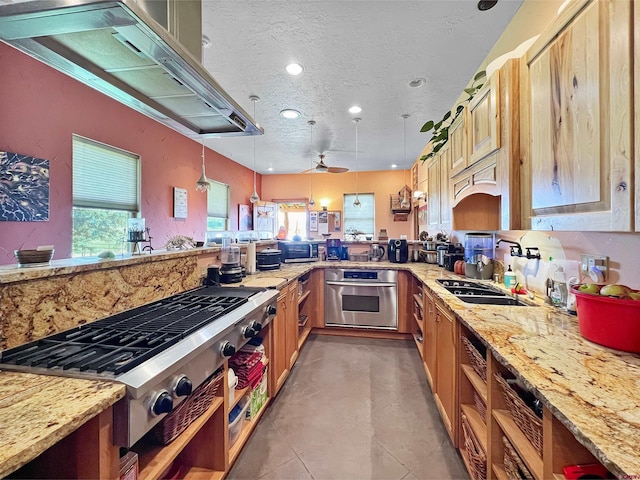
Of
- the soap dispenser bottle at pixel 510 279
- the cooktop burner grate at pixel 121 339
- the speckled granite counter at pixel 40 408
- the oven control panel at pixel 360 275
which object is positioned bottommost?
the oven control panel at pixel 360 275

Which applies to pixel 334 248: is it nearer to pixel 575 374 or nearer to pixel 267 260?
pixel 267 260

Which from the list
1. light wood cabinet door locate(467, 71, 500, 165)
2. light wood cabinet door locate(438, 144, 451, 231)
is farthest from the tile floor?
light wood cabinet door locate(467, 71, 500, 165)

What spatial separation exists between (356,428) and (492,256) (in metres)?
1.84

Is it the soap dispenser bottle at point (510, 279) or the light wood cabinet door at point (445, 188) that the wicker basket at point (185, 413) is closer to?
the soap dispenser bottle at point (510, 279)

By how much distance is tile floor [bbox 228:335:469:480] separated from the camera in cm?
159

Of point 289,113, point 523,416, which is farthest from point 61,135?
point 523,416

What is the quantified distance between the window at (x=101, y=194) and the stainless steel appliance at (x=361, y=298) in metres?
2.62

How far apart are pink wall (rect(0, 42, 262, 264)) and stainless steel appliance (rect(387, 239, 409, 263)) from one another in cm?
323

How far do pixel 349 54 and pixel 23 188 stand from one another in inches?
117

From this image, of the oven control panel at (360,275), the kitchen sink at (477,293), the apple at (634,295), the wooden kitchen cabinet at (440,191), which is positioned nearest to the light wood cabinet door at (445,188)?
the wooden kitchen cabinet at (440,191)

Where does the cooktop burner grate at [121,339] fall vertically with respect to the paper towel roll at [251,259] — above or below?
below

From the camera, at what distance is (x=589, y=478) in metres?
0.69

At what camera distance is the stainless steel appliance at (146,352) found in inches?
32.4

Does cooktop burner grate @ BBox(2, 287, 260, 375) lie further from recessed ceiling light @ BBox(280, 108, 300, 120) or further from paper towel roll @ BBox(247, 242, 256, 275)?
recessed ceiling light @ BBox(280, 108, 300, 120)
